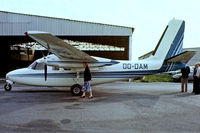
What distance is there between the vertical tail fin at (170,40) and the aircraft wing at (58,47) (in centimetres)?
460

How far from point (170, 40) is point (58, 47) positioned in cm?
741

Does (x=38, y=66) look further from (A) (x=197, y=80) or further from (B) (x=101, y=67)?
(A) (x=197, y=80)

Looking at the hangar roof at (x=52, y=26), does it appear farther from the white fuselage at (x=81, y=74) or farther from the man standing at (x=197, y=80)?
the man standing at (x=197, y=80)

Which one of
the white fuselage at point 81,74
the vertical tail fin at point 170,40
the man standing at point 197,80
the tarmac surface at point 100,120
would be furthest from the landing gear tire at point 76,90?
the man standing at point 197,80

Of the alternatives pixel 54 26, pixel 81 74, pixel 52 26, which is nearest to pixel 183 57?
pixel 81 74

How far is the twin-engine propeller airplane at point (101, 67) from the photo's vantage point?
10250 mm

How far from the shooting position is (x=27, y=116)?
5.69 meters

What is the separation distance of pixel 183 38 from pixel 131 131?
973cm

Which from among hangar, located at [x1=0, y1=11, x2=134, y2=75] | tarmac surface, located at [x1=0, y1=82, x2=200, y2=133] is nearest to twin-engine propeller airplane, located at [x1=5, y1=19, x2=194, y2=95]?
tarmac surface, located at [x1=0, y1=82, x2=200, y2=133]

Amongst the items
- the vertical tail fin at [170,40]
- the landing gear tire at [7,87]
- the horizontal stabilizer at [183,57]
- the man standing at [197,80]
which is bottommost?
the landing gear tire at [7,87]

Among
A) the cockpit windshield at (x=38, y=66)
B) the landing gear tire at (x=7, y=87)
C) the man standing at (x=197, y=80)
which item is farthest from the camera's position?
the landing gear tire at (x=7, y=87)

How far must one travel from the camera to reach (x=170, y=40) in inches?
459

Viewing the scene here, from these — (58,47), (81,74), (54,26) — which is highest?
(54,26)

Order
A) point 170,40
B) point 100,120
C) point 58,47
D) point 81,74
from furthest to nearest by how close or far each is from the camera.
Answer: point 170,40 < point 81,74 < point 58,47 < point 100,120
